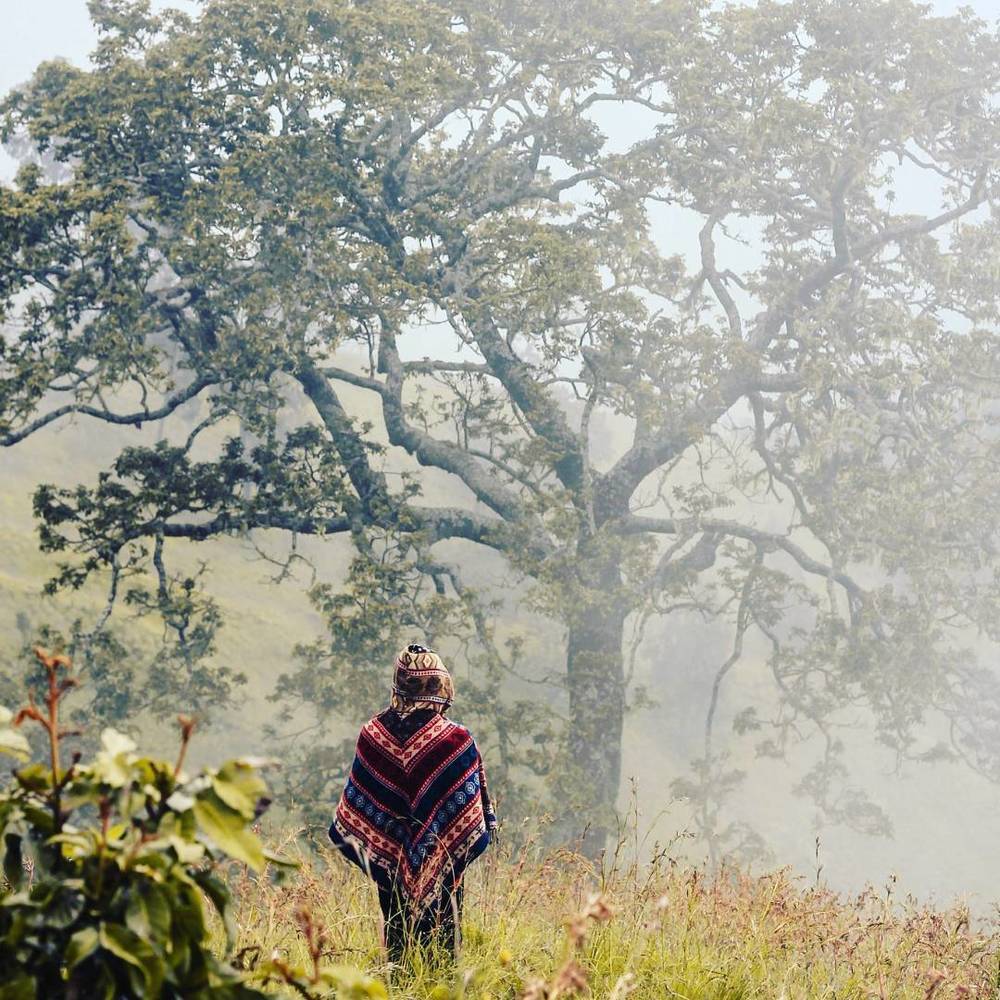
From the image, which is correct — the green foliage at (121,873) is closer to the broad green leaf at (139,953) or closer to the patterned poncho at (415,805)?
the broad green leaf at (139,953)

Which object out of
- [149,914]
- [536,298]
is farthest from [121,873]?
[536,298]

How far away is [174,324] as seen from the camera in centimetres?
1540

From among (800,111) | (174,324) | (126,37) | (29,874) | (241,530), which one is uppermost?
(800,111)

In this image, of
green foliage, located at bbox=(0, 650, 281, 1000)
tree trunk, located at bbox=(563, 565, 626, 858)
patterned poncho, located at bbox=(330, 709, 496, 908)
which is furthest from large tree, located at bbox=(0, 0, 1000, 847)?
green foliage, located at bbox=(0, 650, 281, 1000)

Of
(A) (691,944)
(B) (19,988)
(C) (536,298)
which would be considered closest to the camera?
(B) (19,988)

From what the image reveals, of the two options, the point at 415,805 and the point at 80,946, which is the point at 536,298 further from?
the point at 80,946

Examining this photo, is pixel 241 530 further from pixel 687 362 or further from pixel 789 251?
pixel 789 251

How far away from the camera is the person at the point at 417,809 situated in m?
4.98

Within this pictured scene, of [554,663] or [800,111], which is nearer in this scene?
[800,111]

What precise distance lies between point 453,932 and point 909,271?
1764 centimetres

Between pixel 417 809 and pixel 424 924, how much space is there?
50 cm

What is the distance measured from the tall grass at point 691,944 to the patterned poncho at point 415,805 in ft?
0.85

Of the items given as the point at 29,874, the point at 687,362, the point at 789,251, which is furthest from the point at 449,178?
the point at 29,874

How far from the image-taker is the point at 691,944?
A: 4.96 m
